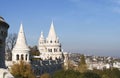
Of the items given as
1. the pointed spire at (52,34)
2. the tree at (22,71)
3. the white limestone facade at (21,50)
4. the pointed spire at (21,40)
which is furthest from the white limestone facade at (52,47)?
the tree at (22,71)

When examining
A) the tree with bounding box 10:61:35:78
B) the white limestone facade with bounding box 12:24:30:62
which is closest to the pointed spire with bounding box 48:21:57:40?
the white limestone facade with bounding box 12:24:30:62

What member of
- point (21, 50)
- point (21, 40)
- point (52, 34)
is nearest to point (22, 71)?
point (21, 40)

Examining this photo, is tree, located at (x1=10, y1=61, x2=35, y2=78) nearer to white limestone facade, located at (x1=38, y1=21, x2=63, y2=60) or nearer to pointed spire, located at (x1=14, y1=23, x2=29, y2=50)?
pointed spire, located at (x1=14, y1=23, x2=29, y2=50)

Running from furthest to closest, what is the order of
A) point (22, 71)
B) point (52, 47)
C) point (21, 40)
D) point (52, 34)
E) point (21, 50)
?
point (52, 34), point (52, 47), point (21, 50), point (21, 40), point (22, 71)

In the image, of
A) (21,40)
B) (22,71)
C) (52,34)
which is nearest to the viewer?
(22,71)

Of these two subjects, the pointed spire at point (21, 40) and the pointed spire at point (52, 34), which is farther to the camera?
the pointed spire at point (52, 34)

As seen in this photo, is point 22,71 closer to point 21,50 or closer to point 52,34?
point 21,50

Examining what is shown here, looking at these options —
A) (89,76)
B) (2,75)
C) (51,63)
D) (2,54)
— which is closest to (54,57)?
(51,63)

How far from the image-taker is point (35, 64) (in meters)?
56.1

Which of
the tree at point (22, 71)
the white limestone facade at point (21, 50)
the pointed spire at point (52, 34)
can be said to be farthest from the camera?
the pointed spire at point (52, 34)

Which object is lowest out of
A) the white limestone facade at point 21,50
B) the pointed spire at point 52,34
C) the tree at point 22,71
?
the tree at point 22,71

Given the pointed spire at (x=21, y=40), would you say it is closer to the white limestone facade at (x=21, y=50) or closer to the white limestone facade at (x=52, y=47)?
the white limestone facade at (x=21, y=50)

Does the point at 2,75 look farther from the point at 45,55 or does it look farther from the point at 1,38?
the point at 45,55

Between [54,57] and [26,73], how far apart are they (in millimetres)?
41619
